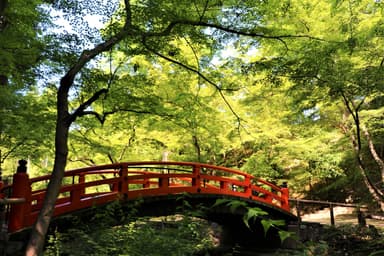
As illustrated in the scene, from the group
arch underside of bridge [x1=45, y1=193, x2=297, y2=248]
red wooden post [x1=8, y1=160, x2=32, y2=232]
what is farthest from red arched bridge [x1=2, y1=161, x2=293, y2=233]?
arch underside of bridge [x1=45, y1=193, x2=297, y2=248]

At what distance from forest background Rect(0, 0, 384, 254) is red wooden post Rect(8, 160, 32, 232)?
1.40m

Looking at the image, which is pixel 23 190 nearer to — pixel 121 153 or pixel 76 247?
pixel 76 247

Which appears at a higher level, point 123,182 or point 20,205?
point 123,182

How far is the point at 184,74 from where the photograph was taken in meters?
10.4

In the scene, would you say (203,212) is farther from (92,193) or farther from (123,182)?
(92,193)

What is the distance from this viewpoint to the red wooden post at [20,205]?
17.2 ft

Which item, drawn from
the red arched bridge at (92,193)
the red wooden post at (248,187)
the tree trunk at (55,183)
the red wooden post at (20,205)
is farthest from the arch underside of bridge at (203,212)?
the tree trunk at (55,183)

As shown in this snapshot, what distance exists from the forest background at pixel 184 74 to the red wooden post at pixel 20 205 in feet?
4.60

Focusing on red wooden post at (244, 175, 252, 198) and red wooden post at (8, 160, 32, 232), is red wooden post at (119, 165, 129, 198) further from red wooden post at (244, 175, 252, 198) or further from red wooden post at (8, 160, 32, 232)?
red wooden post at (244, 175, 252, 198)

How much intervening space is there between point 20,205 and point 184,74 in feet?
21.4

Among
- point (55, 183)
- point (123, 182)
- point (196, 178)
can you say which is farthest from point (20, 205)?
point (196, 178)

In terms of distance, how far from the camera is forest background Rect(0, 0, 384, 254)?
6.00 meters

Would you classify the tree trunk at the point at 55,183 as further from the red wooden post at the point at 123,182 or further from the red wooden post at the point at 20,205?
the red wooden post at the point at 123,182

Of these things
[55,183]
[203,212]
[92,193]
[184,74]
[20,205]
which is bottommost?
[203,212]
